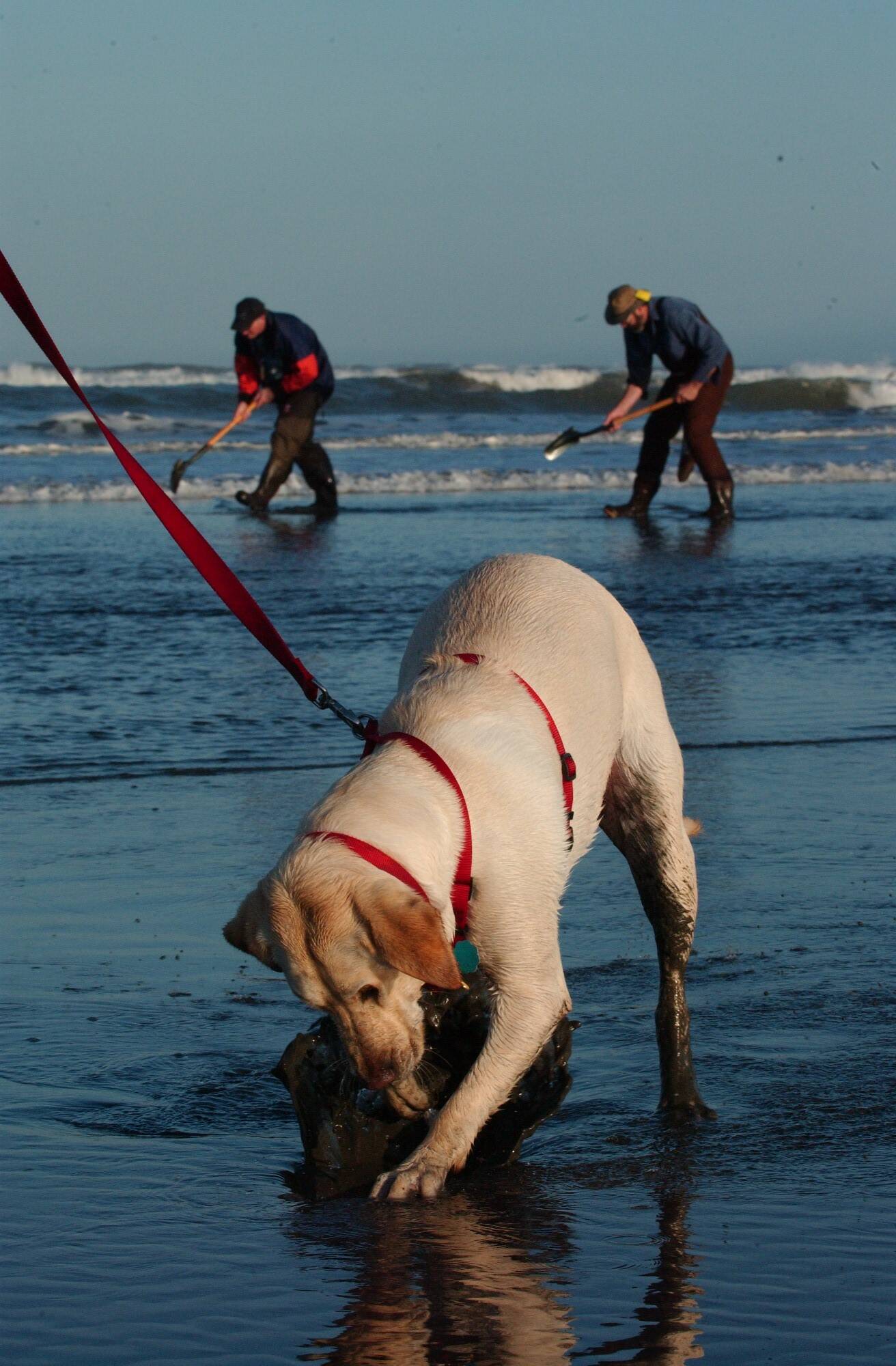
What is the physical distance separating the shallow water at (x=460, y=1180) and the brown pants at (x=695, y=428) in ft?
24.1

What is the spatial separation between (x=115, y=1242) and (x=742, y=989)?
2.00 meters

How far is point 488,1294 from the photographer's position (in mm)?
3148

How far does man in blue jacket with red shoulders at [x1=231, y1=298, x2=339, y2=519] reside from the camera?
1750 cm

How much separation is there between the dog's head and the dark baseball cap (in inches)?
553

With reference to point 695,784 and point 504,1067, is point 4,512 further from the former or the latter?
point 504,1067

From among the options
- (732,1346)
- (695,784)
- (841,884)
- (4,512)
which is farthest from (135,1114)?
(4,512)

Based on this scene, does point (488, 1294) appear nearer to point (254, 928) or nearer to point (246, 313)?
point (254, 928)

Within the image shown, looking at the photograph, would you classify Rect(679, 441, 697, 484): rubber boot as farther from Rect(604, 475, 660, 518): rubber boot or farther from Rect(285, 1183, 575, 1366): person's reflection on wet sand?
Rect(285, 1183, 575, 1366): person's reflection on wet sand

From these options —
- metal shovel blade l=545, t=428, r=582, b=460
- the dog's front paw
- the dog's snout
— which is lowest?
metal shovel blade l=545, t=428, r=582, b=460

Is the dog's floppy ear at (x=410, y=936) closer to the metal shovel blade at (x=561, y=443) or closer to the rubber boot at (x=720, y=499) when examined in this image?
the rubber boot at (x=720, y=499)

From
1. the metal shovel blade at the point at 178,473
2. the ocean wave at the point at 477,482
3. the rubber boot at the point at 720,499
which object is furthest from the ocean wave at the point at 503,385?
the rubber boot at the point at 720,499

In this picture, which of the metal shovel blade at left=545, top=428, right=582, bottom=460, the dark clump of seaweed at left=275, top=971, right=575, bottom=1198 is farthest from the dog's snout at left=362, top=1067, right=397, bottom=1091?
the metal shovel blade at left=545, top=428, right=582, bottom=460

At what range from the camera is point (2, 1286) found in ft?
10.3

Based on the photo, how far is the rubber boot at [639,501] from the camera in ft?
55.8
